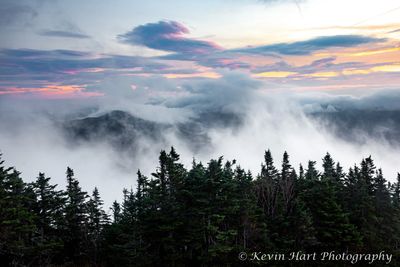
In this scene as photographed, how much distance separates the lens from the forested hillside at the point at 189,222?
127 ft

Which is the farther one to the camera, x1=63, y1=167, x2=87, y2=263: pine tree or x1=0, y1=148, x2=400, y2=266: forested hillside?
x1=63, y1=167, x2=87, y2=263: pine tree

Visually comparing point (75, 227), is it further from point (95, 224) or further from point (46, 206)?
point (95, 224)

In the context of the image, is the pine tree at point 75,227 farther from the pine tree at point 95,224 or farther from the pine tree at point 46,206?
the pine tree at point 46,206

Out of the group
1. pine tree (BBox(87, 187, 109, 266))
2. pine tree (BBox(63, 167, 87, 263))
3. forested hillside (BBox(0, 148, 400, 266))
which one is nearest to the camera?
forested hillside (BBox(0, 148, 400, 266))

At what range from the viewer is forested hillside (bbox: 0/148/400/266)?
1523 inches

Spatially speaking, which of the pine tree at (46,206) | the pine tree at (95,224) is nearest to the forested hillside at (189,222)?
the pine tree at (46,206)

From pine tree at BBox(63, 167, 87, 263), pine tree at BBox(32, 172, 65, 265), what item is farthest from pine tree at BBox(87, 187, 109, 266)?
pine tree at BBox(32, 172, 65, 265)

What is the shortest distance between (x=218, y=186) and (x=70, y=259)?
89.1 ft

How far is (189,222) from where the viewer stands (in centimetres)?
4025

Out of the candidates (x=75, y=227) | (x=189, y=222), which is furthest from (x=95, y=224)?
(x=189, y=222)

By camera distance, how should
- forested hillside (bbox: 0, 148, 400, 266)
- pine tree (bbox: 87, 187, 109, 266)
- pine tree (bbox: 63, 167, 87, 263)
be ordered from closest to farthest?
forested hillside (bbox: 0, 148, 400, 266), pine tree (bbox: 63, 167, 87, 263), pine tree (bbox: 87, 187, 109, 266)

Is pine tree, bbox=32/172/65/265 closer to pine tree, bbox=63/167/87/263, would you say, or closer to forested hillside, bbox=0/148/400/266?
forested hillside, bbox=0/148/400/266

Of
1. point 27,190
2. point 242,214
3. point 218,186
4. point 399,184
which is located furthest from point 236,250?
point 399,184

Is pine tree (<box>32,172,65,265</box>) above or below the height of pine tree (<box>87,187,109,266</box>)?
above
